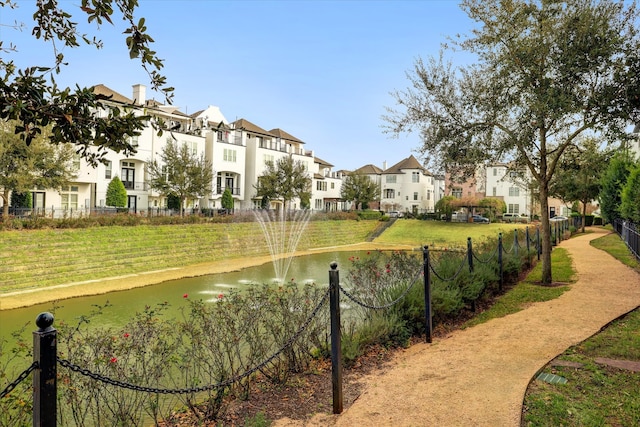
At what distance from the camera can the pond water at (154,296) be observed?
13094 mm

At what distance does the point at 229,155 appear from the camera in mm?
48156

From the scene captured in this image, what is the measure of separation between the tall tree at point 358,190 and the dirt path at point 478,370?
168 feet

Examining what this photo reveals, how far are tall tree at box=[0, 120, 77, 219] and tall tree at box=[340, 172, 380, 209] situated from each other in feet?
132

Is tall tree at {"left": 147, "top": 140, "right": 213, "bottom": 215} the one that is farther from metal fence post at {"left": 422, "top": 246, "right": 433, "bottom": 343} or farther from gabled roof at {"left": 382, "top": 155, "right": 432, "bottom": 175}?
gabled roof at {"left": 382, "top": 155, "right": 432, "bottom": 175}

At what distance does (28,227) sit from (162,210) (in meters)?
15.2

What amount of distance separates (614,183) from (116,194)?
3825 centimetres

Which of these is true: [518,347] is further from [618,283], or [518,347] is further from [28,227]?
[28,227]

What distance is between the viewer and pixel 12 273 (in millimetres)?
18828

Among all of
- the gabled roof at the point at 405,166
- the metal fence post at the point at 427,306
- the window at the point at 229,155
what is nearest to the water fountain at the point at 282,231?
the window at the point at 229,155

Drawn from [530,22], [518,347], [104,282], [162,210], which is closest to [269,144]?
[162,210]

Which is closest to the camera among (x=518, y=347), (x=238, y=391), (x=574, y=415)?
(x=574, y=415)

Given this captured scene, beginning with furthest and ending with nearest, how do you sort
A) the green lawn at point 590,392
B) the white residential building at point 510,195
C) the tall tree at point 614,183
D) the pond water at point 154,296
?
the white residential building at point 510,195, the tall tree at point 614,183, the pond water at point 154,296, the green lawn at point 590,392

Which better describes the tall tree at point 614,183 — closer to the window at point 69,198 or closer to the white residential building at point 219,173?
the white residential building at point 219,173

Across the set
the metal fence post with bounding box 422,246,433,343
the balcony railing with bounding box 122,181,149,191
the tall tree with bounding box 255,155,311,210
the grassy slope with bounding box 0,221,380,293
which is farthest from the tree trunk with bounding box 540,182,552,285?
the tall tree with bounding box 255,155,311,210
